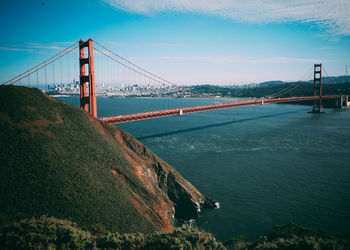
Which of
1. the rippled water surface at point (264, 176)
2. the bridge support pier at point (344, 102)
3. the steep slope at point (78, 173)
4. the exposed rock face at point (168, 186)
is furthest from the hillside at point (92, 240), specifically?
the bridge support pier at point (344, 102)

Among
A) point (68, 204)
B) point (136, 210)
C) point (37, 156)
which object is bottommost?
point (136, 210)

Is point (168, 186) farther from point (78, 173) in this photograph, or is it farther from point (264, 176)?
point (264, 176)

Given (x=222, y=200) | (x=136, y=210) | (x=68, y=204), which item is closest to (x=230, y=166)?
(x=222, y=200)

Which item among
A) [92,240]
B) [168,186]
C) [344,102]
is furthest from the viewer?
[344,102]

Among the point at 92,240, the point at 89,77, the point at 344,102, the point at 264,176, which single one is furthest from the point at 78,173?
the point at 344,102

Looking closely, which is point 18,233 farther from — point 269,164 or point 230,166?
point 269,164

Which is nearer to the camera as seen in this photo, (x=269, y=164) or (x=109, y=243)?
(x=109, y=243)
